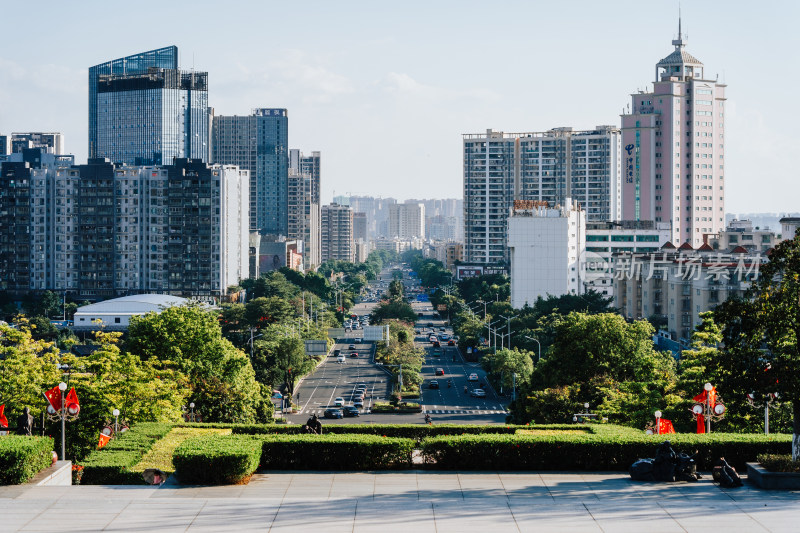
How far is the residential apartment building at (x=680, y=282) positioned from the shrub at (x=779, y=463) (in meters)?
52.2

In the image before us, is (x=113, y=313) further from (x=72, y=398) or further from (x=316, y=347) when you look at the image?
(x=72, y=398)

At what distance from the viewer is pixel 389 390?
88062 millimetres

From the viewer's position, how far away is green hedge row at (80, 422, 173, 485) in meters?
23.5

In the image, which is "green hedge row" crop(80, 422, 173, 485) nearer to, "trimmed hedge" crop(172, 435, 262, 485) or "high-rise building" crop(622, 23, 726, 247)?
"trimmed hedge" crop(172, 435, 262, 485)

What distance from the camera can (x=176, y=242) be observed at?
5595 inches

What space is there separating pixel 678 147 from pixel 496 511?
156 meters

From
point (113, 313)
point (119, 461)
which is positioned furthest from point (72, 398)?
point (113, 313)

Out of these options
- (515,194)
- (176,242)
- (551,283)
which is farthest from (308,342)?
(515,194)

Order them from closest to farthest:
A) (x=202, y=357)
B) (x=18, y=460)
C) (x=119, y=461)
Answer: (x=18, y=460) < (x=119, y=461) < (x=202, y=357)

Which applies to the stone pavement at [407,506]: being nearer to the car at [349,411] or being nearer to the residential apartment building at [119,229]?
the car at [349,411]

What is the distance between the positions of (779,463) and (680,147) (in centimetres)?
15240

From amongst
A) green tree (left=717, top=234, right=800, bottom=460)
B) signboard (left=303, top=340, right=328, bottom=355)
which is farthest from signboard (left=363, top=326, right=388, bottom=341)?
green tree (left=717, top=234, right=800, bottom=460)

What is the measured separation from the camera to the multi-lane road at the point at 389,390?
7306 centimetres

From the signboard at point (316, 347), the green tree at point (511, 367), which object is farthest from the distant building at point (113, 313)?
the green tree at point (511, 367)
